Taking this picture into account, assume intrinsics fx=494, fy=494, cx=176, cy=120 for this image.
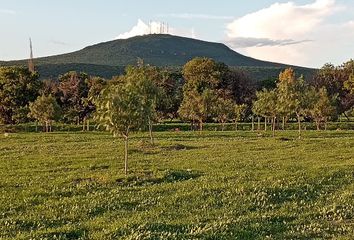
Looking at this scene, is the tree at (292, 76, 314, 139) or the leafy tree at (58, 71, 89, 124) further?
the leafy tree at (58, 71, 89, 124)

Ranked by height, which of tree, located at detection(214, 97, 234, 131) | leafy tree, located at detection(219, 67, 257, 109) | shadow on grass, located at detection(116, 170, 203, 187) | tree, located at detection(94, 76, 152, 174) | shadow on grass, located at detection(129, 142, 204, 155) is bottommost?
shadow on grass, located at detection(129, 142, 204, 155)

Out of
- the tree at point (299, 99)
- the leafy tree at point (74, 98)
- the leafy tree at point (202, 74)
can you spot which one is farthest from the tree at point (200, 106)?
the leafy tree at point (202, 74)

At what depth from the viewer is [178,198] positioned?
65.3 feet

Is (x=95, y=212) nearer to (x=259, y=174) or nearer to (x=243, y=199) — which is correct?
(x=243, y=199)

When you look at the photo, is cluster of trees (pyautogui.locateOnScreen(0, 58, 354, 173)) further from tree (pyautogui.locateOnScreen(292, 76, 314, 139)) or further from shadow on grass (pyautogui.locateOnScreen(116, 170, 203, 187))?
shadow on grass (pyautogui.locateOnScreen(116, 170, 203, 187))

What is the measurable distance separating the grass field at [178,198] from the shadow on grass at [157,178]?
0.06m

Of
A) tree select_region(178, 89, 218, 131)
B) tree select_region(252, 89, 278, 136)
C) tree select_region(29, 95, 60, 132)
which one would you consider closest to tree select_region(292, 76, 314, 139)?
tree select_region(252, 89, 278, 136)

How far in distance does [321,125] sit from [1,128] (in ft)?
194

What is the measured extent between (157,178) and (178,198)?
257 inches

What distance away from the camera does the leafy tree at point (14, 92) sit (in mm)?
93812

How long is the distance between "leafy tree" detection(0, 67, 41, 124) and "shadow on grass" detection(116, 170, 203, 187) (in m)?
69.7

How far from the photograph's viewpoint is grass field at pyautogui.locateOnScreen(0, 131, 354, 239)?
48.2 ft

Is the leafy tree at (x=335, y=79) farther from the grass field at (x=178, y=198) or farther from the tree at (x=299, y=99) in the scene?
the grass field at (x=178, y=198)

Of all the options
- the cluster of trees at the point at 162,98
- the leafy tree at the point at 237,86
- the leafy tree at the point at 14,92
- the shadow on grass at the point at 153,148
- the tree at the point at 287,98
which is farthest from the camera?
the leafy tree at the point at 237,86
